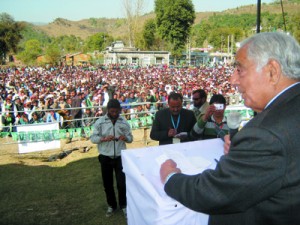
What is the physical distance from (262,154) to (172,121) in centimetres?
320

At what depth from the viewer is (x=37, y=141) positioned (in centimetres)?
820

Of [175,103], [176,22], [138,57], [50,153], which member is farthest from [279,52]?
[176,22]

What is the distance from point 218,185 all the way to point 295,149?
0.29 metres

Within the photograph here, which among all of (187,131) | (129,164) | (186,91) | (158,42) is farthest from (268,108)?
(158,42)

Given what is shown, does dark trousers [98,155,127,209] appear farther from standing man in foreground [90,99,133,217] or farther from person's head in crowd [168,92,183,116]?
person's head in crowd [168,92,183,116]

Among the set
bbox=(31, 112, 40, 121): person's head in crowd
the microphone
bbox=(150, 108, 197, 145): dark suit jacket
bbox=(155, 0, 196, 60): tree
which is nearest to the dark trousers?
bbox=(150, 108, 197, 145): dark suit jacket

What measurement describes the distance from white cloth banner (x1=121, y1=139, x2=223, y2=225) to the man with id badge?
2.11 metres

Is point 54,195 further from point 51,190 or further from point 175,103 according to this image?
point 175,103

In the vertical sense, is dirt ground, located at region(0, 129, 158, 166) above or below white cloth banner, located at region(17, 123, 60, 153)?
below

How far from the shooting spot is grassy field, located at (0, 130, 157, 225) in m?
4.68

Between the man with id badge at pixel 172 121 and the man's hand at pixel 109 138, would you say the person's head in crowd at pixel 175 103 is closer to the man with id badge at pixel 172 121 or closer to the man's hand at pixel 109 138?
the man with id badge at pixel 172 121

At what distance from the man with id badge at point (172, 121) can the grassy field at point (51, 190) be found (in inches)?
61.6

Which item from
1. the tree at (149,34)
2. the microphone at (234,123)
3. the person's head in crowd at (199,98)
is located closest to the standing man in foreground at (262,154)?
the microphone at (234,123)

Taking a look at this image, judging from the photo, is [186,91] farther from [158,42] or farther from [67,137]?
[158,42]
